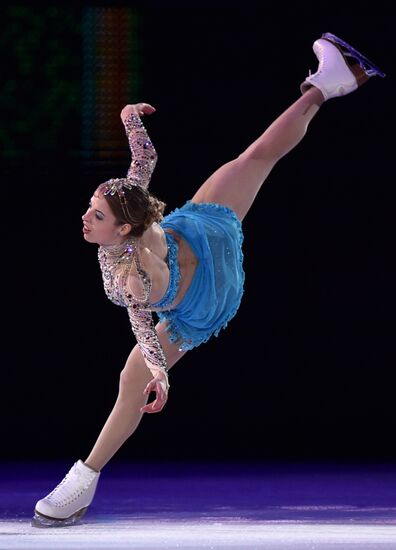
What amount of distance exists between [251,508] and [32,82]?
221cm

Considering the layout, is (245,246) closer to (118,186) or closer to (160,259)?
(160,259)

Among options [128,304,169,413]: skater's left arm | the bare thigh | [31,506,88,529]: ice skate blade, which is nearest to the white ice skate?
[31,506,88,529]: ice skate blade

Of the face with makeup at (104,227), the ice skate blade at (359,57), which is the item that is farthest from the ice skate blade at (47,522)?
the ice skate blade at (359,57)

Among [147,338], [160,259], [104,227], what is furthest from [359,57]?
[147,338]

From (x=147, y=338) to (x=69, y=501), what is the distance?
649 millimetres

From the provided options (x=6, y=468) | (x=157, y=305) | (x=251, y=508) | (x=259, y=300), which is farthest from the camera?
(x=259, y=300)

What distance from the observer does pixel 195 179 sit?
5.41 metres

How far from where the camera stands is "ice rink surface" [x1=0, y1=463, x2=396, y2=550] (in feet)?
11.3

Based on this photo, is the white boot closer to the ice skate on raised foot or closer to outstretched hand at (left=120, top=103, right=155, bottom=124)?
the ice skate on raised foot

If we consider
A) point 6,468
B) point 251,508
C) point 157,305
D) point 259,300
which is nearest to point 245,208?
point 157,305

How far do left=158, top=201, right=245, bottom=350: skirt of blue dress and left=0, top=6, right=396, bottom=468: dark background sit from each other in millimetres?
1400

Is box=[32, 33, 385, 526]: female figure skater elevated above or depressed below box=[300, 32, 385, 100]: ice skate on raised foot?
below

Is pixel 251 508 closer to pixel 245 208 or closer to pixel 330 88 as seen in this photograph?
pixel 245 208

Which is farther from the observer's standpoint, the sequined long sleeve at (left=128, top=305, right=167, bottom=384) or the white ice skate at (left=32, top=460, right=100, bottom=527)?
the white ice skate at (left=32, top=460, right=100, bottom=527)
